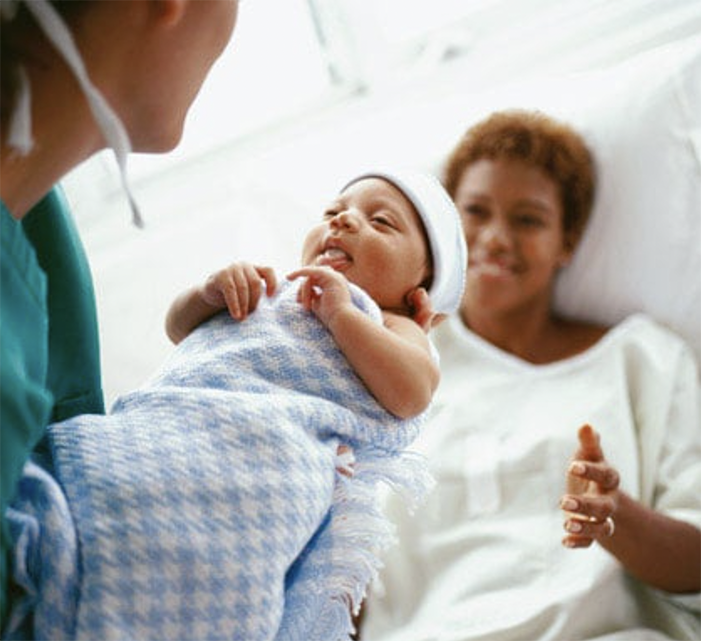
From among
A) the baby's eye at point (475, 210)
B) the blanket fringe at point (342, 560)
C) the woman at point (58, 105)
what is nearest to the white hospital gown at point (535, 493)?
the baby's eye at point (475, 210)

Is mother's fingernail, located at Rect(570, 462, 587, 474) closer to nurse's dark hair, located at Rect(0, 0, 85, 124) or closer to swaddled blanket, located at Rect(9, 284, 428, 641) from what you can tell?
swaddled blanket, located at Rect(9, 284, 428, 641)

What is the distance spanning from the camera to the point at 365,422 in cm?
78

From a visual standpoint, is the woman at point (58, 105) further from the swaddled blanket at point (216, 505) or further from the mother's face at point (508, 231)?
the mother's face at point (508, 231)

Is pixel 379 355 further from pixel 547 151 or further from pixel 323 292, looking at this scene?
pixel 547 151

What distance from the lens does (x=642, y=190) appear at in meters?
1.45

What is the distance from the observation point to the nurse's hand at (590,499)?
1010 mm

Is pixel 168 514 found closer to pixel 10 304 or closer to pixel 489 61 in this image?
pixel 10 304

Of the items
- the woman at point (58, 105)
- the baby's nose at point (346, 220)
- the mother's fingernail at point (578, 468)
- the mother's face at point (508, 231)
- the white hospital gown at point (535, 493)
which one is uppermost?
the woman at point (58, 105)

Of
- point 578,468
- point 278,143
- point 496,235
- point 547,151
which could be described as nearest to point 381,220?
point 578,468

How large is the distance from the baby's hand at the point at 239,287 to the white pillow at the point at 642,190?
80 cm

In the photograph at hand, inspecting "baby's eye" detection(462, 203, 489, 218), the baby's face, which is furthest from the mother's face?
the baby's face

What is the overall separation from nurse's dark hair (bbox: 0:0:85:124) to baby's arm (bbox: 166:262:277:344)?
0.32m

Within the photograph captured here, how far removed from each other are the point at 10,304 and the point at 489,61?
1.47 m

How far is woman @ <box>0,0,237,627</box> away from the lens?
56cm
